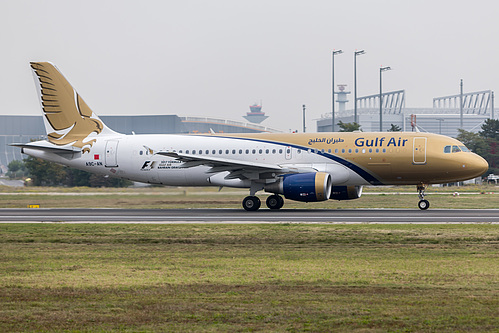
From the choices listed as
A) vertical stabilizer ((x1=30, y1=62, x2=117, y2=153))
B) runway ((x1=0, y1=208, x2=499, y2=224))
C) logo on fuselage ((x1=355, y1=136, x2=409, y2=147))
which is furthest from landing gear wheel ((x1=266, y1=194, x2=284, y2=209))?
vertical stabilizer ((x1=30, y1=62, x2=117, y2=153))

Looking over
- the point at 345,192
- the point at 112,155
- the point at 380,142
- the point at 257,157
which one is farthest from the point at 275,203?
the point at 112,155

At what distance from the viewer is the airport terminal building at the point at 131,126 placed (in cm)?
13075

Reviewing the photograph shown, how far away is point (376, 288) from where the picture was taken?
11.1 meters

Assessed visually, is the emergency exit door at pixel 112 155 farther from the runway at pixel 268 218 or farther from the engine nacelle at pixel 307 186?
the engine nacelle at pixel 307 186

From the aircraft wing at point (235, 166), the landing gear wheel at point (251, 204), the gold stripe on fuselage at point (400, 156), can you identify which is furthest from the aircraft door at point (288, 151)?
the landing gear wheel at point (251, 204)

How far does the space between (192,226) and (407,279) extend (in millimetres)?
12231

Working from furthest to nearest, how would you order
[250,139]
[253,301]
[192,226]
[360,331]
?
[250,139] < [192,226] < [253,301] < [360,331]

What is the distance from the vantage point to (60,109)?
36.5 m

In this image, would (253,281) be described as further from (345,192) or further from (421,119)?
(421,119)

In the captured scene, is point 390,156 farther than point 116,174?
No

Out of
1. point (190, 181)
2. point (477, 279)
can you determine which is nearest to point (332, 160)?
point (190, 181)

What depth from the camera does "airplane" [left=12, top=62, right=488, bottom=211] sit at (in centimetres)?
3106

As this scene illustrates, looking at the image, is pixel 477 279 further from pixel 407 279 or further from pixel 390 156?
pixel 390 156

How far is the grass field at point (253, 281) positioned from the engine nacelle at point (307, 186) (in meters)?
9.05
